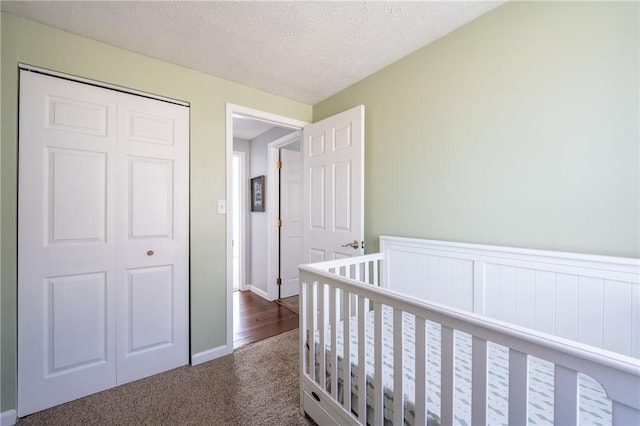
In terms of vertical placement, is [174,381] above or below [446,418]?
below

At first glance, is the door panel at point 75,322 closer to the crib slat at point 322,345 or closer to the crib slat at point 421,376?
the crib slat at point 322,345

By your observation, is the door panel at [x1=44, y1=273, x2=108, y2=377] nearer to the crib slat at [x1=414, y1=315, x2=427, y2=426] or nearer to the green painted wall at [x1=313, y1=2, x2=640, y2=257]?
the crib slat at [x1=414, y1=315, x2=427, y2=426]

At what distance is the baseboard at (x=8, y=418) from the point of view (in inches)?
58.0

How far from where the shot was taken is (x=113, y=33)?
1681 millimetres

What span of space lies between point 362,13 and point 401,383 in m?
1.81

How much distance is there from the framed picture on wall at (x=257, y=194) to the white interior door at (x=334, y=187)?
3.90 ft

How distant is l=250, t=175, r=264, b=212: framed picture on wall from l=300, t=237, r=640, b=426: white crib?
7.32 feet

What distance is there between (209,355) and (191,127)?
71.0 inches

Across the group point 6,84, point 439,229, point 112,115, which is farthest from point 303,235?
point 6,84

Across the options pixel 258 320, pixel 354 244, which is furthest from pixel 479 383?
pixel 258 320

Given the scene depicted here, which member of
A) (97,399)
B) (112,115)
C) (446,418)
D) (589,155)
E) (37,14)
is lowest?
(97,399)

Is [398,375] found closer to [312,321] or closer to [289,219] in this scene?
[312,321]

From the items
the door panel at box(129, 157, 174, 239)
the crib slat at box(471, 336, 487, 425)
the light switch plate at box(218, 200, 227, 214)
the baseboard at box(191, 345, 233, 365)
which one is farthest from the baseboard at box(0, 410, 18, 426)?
the crib slat at box(471, 336, 487, 425)

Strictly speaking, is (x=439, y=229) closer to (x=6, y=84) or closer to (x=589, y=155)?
(x=589, y=155)
